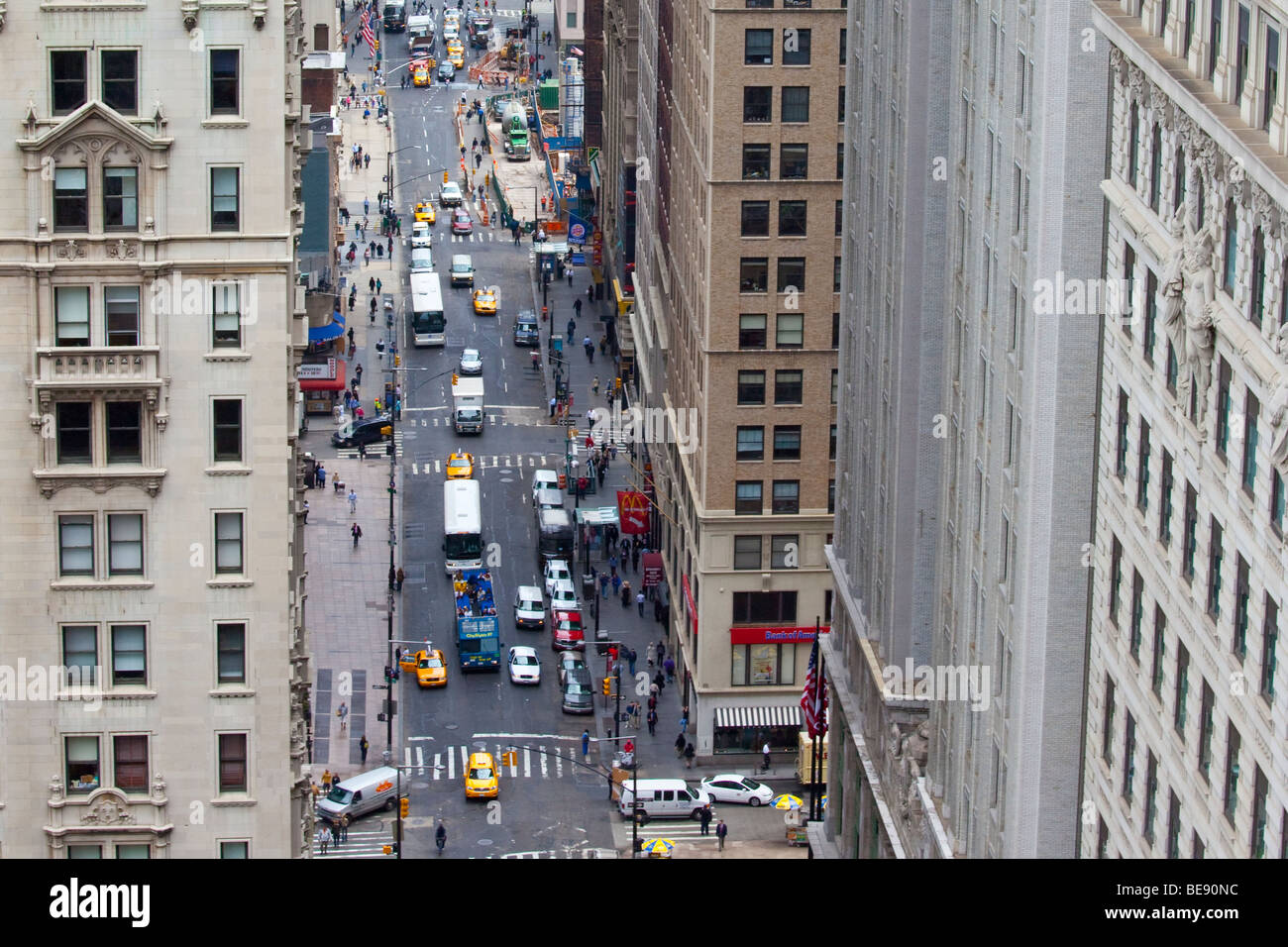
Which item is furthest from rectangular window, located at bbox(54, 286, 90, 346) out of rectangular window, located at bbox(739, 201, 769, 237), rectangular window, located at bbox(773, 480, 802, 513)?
rectangular window, located at bbox(773, 480, 802, 513)

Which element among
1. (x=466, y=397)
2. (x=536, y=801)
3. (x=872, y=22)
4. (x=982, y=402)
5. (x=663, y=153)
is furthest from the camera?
(x=466, y=397)

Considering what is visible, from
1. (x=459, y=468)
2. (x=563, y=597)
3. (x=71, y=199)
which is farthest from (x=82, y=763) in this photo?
(x=459, y=468)

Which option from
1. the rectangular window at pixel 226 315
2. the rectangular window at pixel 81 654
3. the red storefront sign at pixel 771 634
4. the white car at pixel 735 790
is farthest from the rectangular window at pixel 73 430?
the red storefront sign at pixel 771 634

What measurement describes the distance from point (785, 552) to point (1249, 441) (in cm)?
7688

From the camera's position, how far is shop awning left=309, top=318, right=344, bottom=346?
564 feet

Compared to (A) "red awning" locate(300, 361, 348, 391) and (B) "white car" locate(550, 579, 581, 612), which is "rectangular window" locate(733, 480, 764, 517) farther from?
(A) "red awning" locate(300, 361, 348, 391)

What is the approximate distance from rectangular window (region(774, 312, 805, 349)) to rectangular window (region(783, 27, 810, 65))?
43.0 ft

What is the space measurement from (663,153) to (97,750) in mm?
97589

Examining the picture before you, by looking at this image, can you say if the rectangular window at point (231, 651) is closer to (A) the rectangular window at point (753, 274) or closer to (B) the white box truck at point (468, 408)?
(A) the rectangular window at point (753, 274)

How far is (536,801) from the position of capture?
364ft

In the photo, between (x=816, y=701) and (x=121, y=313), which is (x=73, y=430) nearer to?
(x=121, y=313)
